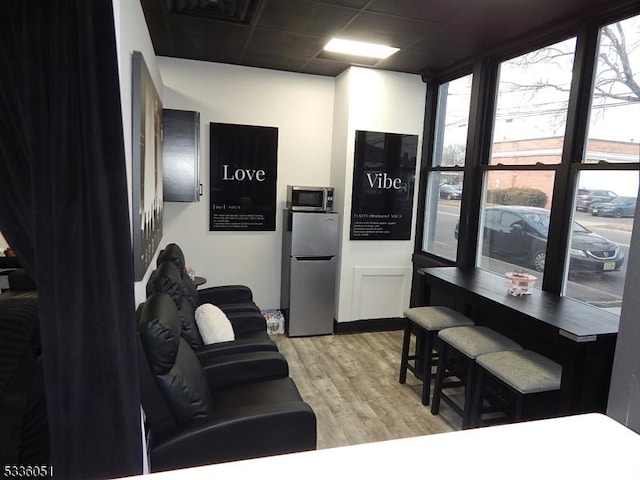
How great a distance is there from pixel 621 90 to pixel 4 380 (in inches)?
136

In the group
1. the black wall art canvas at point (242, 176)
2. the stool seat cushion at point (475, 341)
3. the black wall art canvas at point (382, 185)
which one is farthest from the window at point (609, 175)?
the black wall art canvas at point (242, 176)

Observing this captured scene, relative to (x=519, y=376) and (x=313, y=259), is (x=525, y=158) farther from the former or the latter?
(x=313, y=259)

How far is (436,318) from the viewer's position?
10.2ft

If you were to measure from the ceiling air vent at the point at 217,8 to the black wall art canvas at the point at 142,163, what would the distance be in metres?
0.67

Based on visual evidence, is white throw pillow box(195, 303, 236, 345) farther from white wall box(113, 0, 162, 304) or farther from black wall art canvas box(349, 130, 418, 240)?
black wall art canvas box(349, 130, 418, 240)

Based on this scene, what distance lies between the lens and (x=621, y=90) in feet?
8.50

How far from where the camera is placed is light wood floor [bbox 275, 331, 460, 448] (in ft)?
9.06

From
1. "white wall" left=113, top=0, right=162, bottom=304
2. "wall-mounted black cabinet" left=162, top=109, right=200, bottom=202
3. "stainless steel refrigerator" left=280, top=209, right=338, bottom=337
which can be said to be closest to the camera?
"white wall" left=113, top=0, right=162, bottom=304

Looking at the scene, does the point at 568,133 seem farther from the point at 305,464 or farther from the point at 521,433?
the point at 305,464

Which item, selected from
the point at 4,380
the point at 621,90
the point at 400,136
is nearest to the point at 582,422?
the point at 4,380

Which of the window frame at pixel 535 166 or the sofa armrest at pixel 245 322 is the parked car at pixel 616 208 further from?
the sofa armrest at pixel 245 322

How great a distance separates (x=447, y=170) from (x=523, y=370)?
7.60 feet

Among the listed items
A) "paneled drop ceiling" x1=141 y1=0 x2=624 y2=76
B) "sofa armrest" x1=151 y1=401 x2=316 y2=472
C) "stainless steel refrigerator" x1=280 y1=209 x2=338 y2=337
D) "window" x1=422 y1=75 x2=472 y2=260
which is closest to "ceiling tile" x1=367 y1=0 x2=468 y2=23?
"paneled drop ceiling" x1=141 y1=0 x2=624 y2=76

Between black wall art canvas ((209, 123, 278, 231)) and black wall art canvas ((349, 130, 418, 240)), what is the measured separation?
91cm
